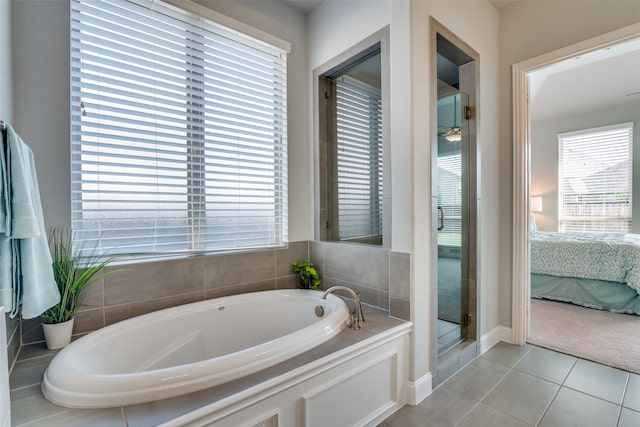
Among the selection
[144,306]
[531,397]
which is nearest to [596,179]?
[531,397]

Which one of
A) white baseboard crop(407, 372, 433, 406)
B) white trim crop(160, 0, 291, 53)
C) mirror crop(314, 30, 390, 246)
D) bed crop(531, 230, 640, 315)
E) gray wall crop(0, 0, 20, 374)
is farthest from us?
bed crop(531, 230, 640, 315)

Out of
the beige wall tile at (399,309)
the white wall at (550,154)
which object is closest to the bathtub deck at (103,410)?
the beige wall tile at (399,309)

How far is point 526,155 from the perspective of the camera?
94.6 inches

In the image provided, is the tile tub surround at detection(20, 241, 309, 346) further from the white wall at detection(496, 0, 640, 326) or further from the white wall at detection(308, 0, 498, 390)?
the white wall at detection(496, 0, 640, 326)

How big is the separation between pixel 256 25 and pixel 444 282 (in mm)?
2414

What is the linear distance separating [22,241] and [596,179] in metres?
7.32

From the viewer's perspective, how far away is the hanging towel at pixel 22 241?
946 millimetres

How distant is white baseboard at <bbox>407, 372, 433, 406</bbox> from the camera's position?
168 cm

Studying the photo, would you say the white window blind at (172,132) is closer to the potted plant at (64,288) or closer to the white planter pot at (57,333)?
the potted plant at (64,288)

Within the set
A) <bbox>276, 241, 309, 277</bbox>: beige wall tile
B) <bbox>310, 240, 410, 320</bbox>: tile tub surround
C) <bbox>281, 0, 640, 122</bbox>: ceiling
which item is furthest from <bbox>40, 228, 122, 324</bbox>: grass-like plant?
<bbox>281, 0, 640, 122</bbox>: ceiling

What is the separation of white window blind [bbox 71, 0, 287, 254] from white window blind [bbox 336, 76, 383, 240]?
491 mm

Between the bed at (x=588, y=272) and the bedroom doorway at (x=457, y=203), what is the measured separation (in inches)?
77.6

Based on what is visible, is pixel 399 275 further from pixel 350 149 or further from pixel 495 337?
pixel 495 337

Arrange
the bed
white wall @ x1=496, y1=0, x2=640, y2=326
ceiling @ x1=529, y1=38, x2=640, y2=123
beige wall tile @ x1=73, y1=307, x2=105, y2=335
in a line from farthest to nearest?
ceiling @ x1=529, y1=38, x2=640, y2=123 → the bed → white wall @ x1=496, y1=0, x2=640, y2=326 → beige wall tile @ x1=73, y1=307, x2=105, y2=335
